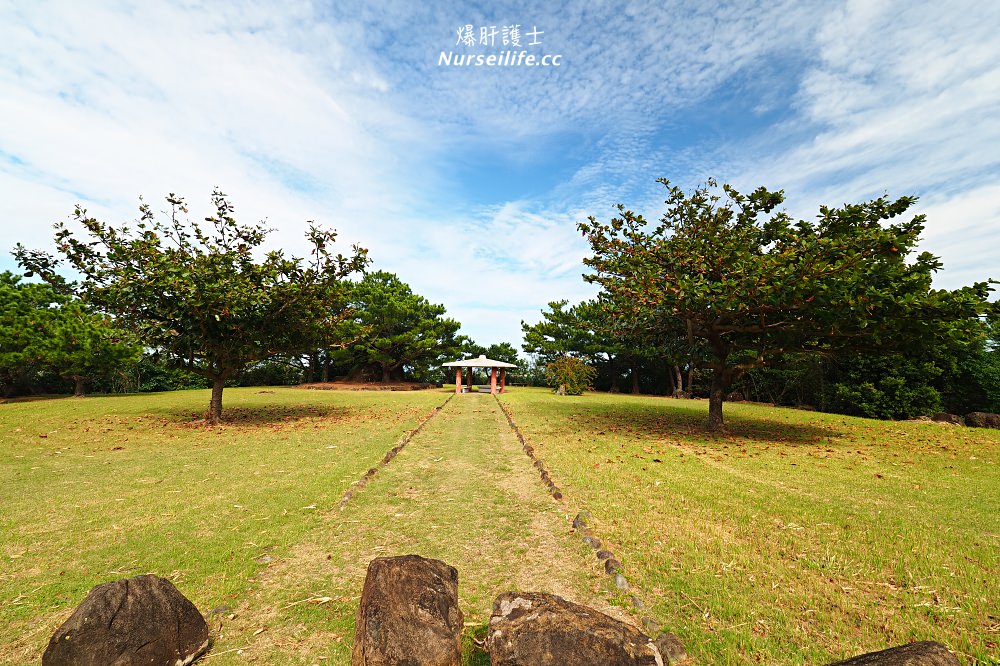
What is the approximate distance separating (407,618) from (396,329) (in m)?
34.6

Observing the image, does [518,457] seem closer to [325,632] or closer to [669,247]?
[325,632]

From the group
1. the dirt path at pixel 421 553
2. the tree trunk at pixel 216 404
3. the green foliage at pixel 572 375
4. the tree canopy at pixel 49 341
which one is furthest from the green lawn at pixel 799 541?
the tree canopy at pixel 49 341

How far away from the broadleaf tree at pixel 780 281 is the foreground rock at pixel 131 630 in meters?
9.50

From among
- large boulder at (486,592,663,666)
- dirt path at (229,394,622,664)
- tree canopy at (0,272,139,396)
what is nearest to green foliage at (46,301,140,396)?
tree canopy at (0,272,139,396)

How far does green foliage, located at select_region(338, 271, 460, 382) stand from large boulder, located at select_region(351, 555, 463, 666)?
30909 millimetres

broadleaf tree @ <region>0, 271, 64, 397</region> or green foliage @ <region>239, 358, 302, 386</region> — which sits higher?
broadleaf tree @ <region>0, 271, 64, 397</region>

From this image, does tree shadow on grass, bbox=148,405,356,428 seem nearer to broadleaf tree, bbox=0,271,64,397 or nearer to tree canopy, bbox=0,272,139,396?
tree canopy, bbox=0,272,139,396

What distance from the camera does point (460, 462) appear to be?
7.73 m

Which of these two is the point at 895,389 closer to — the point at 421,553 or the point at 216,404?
the point at 421,553

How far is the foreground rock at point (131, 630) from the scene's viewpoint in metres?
2.29

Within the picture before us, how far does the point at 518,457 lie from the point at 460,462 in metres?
1.17

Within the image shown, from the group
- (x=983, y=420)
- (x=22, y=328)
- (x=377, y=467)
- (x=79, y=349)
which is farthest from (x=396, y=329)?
(x=983, y=420)

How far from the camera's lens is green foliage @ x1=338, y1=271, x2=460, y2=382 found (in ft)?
113

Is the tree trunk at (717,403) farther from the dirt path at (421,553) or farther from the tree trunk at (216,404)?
the tree trunk at (216,404)
